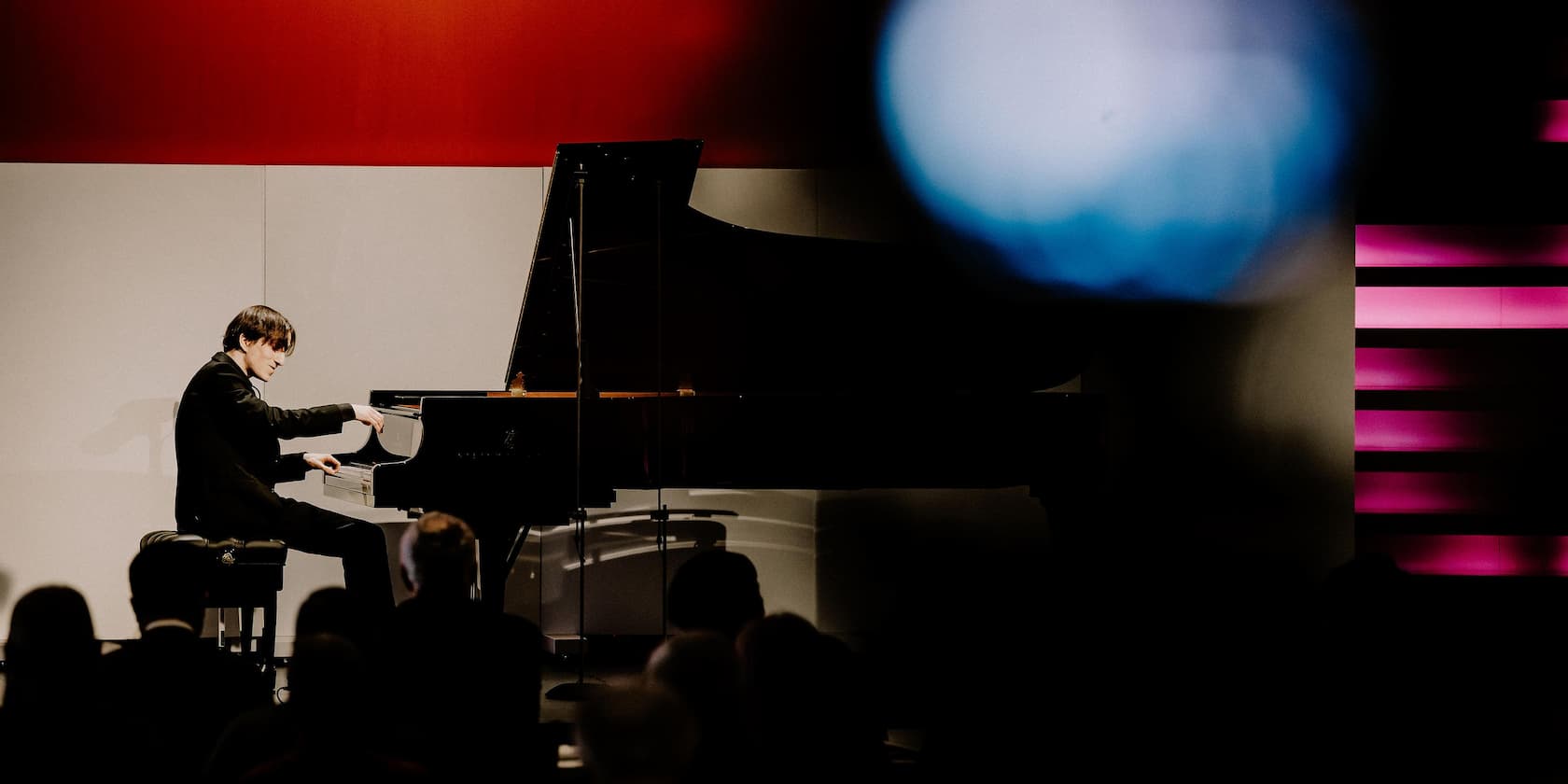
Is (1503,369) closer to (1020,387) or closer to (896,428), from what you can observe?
(1020,387)

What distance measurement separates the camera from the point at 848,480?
397cm

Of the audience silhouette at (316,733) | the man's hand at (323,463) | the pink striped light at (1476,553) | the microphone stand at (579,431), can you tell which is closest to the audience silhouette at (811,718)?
the audience silhouette at (316,733)

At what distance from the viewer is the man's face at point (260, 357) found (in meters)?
3.97

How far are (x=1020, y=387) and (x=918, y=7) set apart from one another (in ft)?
6.04

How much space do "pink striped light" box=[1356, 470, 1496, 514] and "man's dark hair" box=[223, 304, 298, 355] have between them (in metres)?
4.61

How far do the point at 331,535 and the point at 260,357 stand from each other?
661mm

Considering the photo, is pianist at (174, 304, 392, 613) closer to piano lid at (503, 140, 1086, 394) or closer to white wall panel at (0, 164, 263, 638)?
piano lid at (503, 140, 1086, 394)

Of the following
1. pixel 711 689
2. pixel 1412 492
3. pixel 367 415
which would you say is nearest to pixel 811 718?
pixel 711 689

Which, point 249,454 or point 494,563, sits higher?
point 249,454

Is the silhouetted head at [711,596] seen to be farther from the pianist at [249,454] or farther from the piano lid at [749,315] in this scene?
the pianist at [249,454]

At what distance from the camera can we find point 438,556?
8.13 feet

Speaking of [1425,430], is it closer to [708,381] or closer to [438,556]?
[708,381]

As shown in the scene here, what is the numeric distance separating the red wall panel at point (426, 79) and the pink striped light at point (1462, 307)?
2.46 meters

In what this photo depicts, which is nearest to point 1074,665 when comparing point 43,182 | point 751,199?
point 751,199
